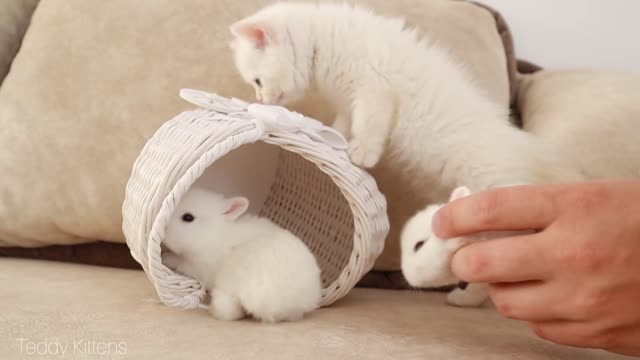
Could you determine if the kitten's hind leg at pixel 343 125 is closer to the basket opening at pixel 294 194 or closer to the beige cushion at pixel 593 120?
the basket opening at pixel 294 194

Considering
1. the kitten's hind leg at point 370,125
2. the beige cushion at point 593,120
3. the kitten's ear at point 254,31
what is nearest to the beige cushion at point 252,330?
the kitten's hind leg at point 370,125

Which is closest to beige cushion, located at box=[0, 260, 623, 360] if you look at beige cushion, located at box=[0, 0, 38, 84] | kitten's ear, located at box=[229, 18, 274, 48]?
kitten's ear, located at box=[229, 18, 274, 48]

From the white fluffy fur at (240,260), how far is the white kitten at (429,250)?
191 mm

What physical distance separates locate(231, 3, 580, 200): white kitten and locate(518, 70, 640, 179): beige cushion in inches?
4.3

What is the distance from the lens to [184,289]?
3.32 feet

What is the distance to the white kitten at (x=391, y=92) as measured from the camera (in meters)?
1.19

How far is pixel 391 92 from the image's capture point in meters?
1.25

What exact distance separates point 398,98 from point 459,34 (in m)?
0.34

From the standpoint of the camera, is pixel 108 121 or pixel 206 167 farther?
pixel 108 121

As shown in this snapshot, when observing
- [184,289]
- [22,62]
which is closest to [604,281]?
[184,289]

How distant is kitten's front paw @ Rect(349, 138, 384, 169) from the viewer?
1.13 metres

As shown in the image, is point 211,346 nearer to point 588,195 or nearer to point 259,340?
point 259,340

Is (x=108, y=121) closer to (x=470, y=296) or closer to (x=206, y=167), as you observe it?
(x=206, y=167)

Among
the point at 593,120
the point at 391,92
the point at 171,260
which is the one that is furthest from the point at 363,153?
the point at 593,120
